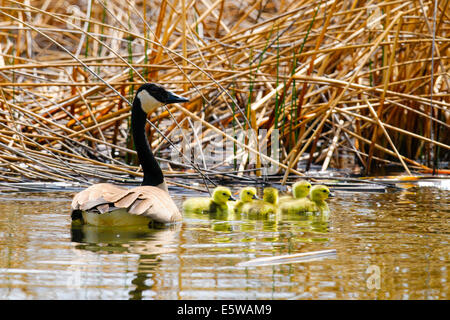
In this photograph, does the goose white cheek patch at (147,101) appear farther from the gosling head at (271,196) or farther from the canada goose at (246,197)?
the gosling head at (271,196)

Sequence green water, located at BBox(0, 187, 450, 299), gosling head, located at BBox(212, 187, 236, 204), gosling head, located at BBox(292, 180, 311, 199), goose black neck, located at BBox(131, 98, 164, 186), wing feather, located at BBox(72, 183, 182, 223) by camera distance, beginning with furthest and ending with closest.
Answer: gosling head, located at BBox(292, 180, 311, 199) → gosling head, located at BBox(212, 187, 236, 204) → goose black neck, located at BBox(131, 98, 164, 186) → wing feather, located at BBox(72, 183, 182, 223) → green water, located at BBox(0, 187, 450, 299)

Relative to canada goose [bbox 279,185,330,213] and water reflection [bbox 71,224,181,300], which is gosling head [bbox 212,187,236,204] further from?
water reflection [bbox 71,224,181,300]

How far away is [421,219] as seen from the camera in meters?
4.92

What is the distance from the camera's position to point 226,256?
3752mm

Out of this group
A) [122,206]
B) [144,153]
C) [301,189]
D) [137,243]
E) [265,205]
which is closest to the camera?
[137,243]

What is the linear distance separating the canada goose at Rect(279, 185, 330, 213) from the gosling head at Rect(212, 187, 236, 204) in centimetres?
37

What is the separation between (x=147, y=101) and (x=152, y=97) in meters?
0.06

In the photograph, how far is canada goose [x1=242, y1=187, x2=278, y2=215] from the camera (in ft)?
17.0

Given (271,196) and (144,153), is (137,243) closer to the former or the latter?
(144,153)

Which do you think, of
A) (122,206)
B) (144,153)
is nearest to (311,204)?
(144,153)

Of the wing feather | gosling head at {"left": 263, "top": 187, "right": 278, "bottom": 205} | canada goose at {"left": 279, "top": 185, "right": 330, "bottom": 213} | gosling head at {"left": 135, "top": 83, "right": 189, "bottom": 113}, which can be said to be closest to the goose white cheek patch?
gosling head at {"left": 135, "top": 83, "right": 189, "bottom": 113}

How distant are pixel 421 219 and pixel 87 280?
8.20 ft

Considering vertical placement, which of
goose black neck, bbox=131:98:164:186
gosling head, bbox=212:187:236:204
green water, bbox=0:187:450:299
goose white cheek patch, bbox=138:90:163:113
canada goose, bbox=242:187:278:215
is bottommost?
green water, bbox=0:187:450:299

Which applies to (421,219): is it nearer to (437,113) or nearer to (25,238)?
(25,238)
